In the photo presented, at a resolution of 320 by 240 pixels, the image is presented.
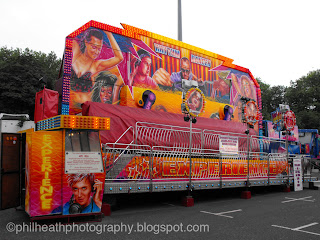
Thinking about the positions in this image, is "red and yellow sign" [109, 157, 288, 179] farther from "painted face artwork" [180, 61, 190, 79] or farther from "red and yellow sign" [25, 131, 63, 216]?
"painted face artwork" [180, 61, 190, 79]

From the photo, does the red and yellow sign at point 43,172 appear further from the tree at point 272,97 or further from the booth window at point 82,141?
the tree at point 272,97

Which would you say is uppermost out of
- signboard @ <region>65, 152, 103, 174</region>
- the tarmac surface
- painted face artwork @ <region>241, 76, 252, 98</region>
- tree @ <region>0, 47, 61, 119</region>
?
tree @ <region>0, 47, 61, 119</region>

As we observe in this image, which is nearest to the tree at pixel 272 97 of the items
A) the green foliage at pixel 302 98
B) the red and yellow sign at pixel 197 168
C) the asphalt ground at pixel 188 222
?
the green foliage at pixel 302 98

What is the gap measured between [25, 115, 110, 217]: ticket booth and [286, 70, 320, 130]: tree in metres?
38.9

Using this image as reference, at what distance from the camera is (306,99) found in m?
44.5

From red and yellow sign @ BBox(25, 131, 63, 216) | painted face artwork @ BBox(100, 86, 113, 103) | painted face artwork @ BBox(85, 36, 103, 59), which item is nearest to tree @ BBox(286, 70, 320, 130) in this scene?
painted face artwork @ BBox(100, 86, 113, 103)

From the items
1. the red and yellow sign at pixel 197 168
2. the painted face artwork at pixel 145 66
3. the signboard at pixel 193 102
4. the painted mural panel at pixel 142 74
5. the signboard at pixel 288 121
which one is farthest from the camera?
the signboard at pixel 288 121

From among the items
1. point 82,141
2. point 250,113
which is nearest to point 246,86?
point 250,113

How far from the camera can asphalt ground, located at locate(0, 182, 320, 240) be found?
18.4 ft

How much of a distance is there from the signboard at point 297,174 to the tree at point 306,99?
29.7m

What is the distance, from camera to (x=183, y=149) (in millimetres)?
11055

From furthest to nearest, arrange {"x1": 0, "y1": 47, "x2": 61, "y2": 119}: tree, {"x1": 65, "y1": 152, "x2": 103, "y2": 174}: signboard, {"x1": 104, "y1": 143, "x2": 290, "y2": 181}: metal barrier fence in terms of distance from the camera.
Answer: {"x1": 0, "y1": 47, "x2": 61, "y2": 119}: tree → {"x1": 104, "y1": 143, "x2": 290, "y2": 181}: metal barrier fence → {"x1": 65, "y1": 152, "x2": 103, "y2": 174}: signboard

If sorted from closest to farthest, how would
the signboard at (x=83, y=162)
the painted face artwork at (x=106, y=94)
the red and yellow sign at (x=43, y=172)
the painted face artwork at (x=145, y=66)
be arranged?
the red and yellow sign at (x=43, y=172) < the signboard at (x=83, y=162) < the painted face artwork at (x=106, y=94) < the painted face artwork at (x=145, y=66)

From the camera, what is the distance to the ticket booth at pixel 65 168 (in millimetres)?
5996
